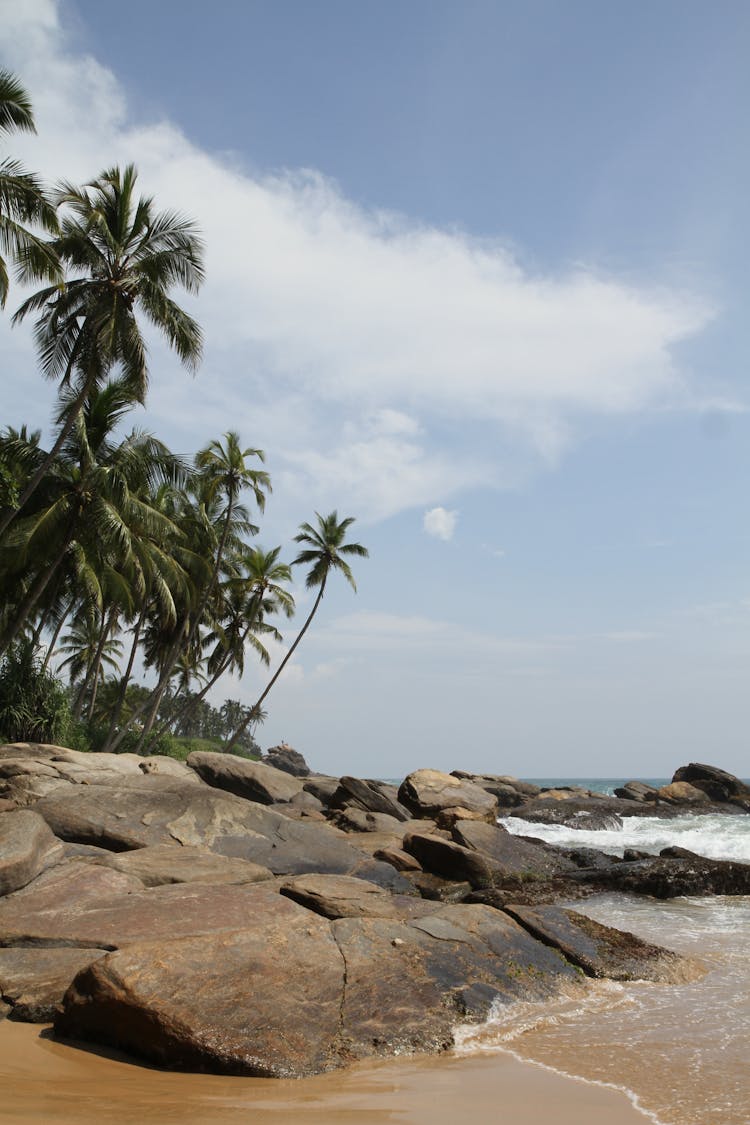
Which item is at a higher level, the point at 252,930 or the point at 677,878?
the point at 252,930

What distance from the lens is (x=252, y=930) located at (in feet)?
21.6

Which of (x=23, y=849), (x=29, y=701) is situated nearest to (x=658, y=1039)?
(x=23, y=849)

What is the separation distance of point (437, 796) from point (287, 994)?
55.4 feet

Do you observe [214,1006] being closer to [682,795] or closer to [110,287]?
[110,287]

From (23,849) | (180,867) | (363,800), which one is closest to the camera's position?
(23,849)

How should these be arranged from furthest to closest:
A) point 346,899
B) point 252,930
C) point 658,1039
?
point 346,899 < point 252,930 < point 658,1039

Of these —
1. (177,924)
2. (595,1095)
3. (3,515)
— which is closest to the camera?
(595,1095)

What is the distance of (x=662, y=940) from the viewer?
10.6 m

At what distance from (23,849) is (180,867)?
1.77m

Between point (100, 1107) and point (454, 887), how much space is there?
9511 millimetres

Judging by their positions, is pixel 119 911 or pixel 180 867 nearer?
pixel 119 911

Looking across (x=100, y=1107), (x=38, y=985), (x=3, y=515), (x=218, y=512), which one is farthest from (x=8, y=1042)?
(x=218, y=512)

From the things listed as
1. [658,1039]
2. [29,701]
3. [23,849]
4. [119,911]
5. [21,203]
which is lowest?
[658,1039]

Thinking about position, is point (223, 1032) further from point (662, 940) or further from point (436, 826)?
point (436, 826)
